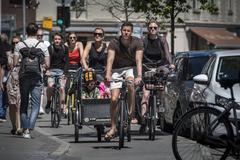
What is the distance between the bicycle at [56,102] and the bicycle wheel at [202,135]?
24.6 ft

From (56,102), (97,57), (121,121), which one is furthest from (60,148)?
(56,102)

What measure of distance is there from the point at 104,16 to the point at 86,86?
4607 cm

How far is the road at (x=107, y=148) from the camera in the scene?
37.0 ft

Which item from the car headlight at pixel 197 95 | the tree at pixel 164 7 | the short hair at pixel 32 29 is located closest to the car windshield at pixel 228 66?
the car headlight at pixel 197 95

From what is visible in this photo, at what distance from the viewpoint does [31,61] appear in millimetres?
→ 13586

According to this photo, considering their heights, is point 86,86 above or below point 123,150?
above

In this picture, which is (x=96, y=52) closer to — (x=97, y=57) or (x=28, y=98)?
(x=97, y=57)

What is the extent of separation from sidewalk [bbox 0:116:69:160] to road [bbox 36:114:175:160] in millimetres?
61

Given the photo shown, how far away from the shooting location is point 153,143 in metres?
13.2

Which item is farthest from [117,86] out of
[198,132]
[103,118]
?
[198,132]

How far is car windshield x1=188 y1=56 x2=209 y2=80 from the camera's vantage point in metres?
15.4

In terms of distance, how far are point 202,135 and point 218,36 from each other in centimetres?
5169

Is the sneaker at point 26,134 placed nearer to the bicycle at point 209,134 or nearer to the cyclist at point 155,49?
the cyclist at point 155,49

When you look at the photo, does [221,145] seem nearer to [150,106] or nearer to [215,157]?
[215,157]
